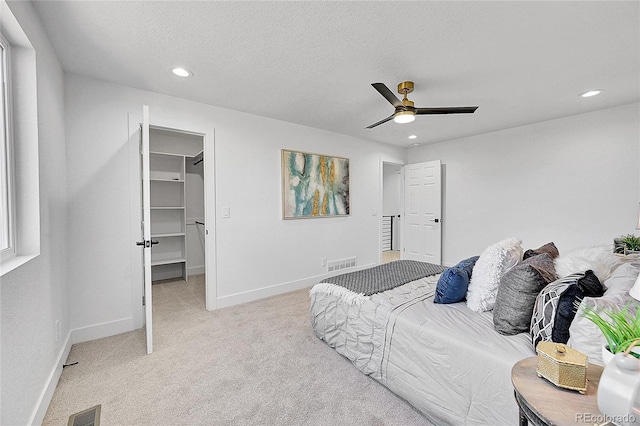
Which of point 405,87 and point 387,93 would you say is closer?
point 387,93

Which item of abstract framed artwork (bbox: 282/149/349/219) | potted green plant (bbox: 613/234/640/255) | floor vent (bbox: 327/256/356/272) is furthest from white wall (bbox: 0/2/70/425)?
potted green plant (bbox: 613/234/640/255)

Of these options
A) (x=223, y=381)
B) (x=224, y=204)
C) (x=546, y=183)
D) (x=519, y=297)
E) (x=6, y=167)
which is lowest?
(x=223, y=381)

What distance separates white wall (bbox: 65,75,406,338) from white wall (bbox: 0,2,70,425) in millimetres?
174

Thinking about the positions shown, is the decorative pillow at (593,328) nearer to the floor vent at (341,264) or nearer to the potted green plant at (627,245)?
the potted green plant at (627,245)

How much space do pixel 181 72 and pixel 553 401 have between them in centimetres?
312

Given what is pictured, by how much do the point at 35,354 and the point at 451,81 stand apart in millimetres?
3694

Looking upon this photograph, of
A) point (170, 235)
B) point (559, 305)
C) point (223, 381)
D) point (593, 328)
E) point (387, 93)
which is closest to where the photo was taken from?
point (593, 328)

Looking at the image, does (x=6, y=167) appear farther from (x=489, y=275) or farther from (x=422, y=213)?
(x=422, y=213)

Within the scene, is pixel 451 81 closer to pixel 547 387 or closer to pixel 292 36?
pixel 292 36

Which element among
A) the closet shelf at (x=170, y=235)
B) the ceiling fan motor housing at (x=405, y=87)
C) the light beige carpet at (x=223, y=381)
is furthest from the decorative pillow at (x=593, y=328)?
the closet shelf at (x=170, y=235)

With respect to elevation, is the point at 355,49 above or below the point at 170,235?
above

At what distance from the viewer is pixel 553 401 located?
83cm

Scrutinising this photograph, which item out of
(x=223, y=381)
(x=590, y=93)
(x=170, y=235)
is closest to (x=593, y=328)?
(x=223, y=381)

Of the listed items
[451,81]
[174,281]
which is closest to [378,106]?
[451,81]
